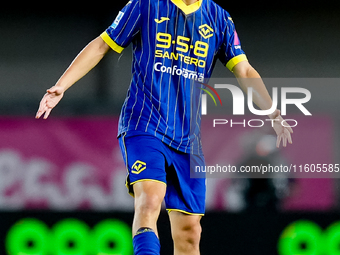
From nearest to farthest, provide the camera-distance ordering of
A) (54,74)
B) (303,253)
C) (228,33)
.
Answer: (228,33), (303,253), (54,74)

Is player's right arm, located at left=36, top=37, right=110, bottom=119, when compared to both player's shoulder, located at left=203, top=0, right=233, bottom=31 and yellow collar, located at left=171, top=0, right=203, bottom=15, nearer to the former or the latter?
yellow collar, located at left=171, top=0, right=203, bottom=15

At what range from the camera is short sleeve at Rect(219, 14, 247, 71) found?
112 inches

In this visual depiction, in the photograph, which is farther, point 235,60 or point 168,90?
point 235,60

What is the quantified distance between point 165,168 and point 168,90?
40cm

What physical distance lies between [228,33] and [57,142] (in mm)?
2531

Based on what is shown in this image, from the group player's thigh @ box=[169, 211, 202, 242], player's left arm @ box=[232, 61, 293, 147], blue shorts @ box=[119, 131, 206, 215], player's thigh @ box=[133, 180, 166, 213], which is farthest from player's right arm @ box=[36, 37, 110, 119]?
player's thigh @ box=[169, 211, 202, 242]

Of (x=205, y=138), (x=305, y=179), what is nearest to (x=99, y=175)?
(x=205, y=138)

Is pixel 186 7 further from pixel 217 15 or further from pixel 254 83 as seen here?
pixel 254 83

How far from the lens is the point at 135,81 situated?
8.57ft

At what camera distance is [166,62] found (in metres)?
2.60

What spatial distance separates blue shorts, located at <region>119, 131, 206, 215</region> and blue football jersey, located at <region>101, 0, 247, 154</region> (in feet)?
0.15

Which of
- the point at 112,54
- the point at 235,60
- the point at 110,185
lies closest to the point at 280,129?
the point at 235,60

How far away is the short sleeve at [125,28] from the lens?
8.60 feet

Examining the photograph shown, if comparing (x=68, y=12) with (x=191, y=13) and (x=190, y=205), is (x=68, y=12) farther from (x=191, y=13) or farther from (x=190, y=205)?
(x=190, y=205)
